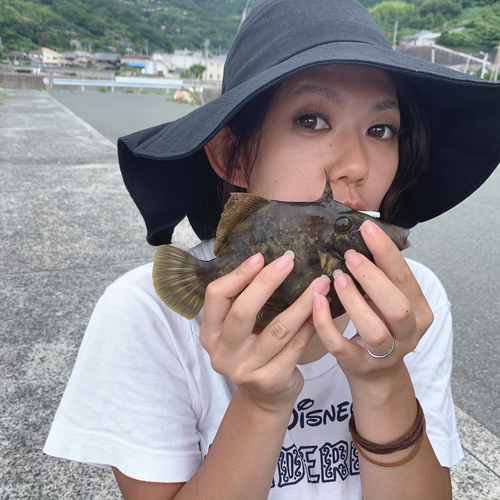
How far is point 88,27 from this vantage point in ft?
386

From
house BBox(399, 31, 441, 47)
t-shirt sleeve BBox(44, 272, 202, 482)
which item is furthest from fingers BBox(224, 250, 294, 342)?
house BBox(399, 31, 441, 47)

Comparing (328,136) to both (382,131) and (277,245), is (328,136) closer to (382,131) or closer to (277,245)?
(382,131)

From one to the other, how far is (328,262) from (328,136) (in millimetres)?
403

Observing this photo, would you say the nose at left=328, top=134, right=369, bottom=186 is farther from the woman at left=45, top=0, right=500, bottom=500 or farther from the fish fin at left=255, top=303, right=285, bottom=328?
the fish fin at left=255, top=303, right=285, bottom=328

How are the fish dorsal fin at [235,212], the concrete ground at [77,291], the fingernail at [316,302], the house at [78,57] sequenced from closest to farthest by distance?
the fingernail at [316,302] → the fish dorsal fin at [235,212] → the concrete ground at [77,291] → the house at [78,57]

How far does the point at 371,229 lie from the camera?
1024 millimetres

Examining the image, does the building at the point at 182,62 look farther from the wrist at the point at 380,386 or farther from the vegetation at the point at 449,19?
the wrist at the point at 380,386

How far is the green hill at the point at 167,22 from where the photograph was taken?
71.2 metres

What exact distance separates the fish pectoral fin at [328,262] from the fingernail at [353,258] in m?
0.06

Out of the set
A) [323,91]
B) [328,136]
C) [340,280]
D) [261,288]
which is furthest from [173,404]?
[323,91]

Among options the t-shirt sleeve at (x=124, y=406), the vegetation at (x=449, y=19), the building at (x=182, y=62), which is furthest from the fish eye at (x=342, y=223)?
the building at (x=182, y=62)

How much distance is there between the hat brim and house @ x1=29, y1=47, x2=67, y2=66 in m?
108

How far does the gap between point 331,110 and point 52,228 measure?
440 centimetres

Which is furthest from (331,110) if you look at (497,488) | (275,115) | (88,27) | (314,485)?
(88,27)
